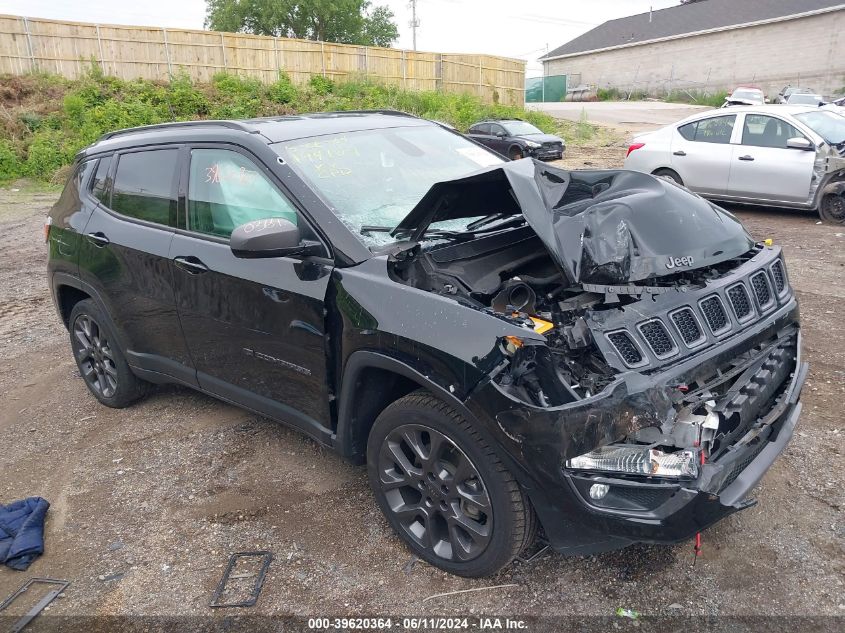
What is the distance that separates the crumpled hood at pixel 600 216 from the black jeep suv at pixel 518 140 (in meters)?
15.5

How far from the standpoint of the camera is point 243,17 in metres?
48.3

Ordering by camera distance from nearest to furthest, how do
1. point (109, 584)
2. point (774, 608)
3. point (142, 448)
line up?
point (774, 608) → point (109, 584) → point (142, 448)

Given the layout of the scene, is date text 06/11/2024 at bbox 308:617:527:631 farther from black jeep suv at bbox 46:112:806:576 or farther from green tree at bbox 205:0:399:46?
green tree at bbox 205:0:399:46

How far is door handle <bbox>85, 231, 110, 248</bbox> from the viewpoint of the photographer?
4242 millimetres

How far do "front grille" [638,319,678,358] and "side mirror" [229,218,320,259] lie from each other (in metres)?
1.57

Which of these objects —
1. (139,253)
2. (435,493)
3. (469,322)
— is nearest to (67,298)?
(139,253)

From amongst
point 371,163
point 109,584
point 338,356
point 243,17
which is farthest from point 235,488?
point 243,17

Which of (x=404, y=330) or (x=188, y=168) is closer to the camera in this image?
(x=404, y=330)

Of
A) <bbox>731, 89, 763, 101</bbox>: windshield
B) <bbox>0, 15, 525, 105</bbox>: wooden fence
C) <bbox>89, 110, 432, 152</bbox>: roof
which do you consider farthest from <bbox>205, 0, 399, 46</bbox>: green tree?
<bbox>89, 110, 432, 152</bbox>: roof

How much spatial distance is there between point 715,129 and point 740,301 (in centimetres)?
792

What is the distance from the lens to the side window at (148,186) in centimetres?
388

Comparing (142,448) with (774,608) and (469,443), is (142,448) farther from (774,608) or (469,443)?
(774,608)

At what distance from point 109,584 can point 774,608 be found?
2849 millimetres

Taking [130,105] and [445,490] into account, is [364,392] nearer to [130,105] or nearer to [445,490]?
[445,490]
